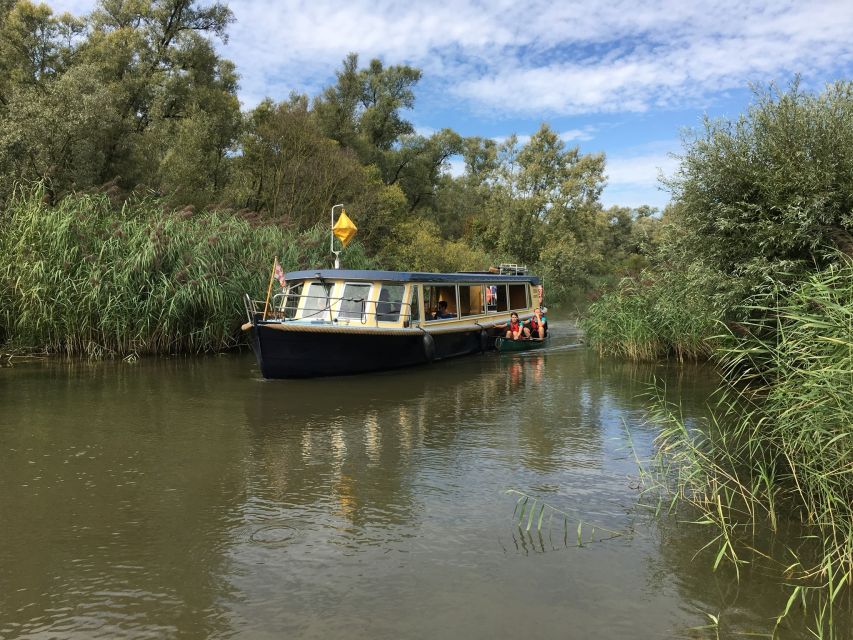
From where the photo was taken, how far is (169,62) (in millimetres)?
28266

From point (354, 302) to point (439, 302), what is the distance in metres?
3.07

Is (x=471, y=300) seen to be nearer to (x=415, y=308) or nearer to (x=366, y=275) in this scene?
(x=415, y=308)

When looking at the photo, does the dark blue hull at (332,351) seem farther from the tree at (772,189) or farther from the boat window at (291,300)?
the tree at (772,189)

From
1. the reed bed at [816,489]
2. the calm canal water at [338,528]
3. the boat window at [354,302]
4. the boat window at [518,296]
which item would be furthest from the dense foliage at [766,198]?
the boat window at [518,296]

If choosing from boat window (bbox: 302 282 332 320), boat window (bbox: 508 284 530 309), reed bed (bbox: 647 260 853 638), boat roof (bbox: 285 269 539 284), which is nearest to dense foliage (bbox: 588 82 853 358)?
reed bed (bbox: 647 260 853 638)

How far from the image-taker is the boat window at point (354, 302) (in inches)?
543

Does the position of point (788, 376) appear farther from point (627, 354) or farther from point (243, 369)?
point (243, 369)

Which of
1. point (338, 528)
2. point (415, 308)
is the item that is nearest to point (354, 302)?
point (415, 308)

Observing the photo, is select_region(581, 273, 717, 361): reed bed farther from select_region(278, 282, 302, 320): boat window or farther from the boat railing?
select_region(278, 282, 302, 320): boat window

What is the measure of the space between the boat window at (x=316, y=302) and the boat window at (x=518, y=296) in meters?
Result: 7.33

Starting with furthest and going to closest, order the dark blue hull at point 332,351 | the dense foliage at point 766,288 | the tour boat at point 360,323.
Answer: the tour boat at point 360,323 → the dark blue hull at point 332,351 → the dense foliage at point 766,288

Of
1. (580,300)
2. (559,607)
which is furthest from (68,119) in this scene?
(580,300)

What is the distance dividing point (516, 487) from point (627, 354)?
967 cm

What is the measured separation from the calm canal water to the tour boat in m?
2.13
